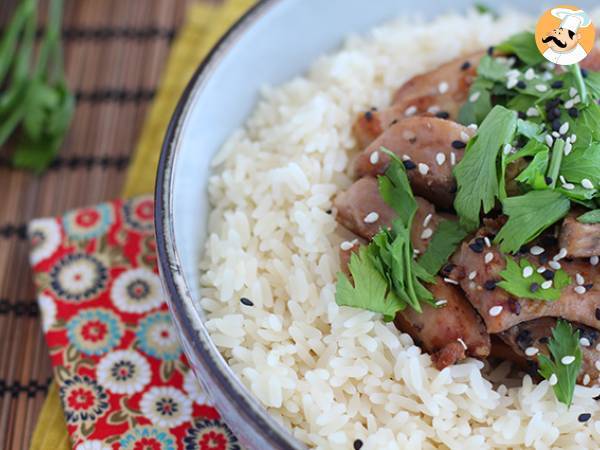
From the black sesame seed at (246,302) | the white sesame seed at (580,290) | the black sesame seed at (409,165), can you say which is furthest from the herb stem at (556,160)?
the black sesame seed at (246,302)

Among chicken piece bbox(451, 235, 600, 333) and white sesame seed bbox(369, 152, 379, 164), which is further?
white sesame seed bbox(369, 152, 379, 164)

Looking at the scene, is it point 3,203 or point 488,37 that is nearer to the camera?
point 488,37

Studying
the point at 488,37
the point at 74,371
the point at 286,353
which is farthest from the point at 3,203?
the point at 488,37

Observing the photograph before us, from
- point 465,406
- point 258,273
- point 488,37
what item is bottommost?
point 465,406

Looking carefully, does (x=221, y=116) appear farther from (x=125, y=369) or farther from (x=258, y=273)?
(x=125, y=369)

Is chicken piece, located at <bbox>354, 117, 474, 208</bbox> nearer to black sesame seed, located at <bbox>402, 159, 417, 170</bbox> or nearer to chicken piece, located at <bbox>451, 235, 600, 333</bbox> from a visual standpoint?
black sesame seed, located at <bbox>402, 159, 417, 170</bbox>

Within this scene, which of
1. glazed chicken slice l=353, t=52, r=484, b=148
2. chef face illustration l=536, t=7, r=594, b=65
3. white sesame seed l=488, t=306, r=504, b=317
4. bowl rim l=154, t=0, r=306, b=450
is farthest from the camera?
glazed chicken slice l=353, t=52, r=484, b=148

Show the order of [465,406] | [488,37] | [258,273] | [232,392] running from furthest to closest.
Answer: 1. [488,37]
2. [258,273]
3. [465,406]
4. [232,392]

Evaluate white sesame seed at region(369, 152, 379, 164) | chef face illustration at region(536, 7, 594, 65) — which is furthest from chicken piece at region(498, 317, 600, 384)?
chef face illustration at region(536, 7, 594, 65)

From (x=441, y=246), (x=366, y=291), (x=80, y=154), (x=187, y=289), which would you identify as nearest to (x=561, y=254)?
(x=441, y=246)
